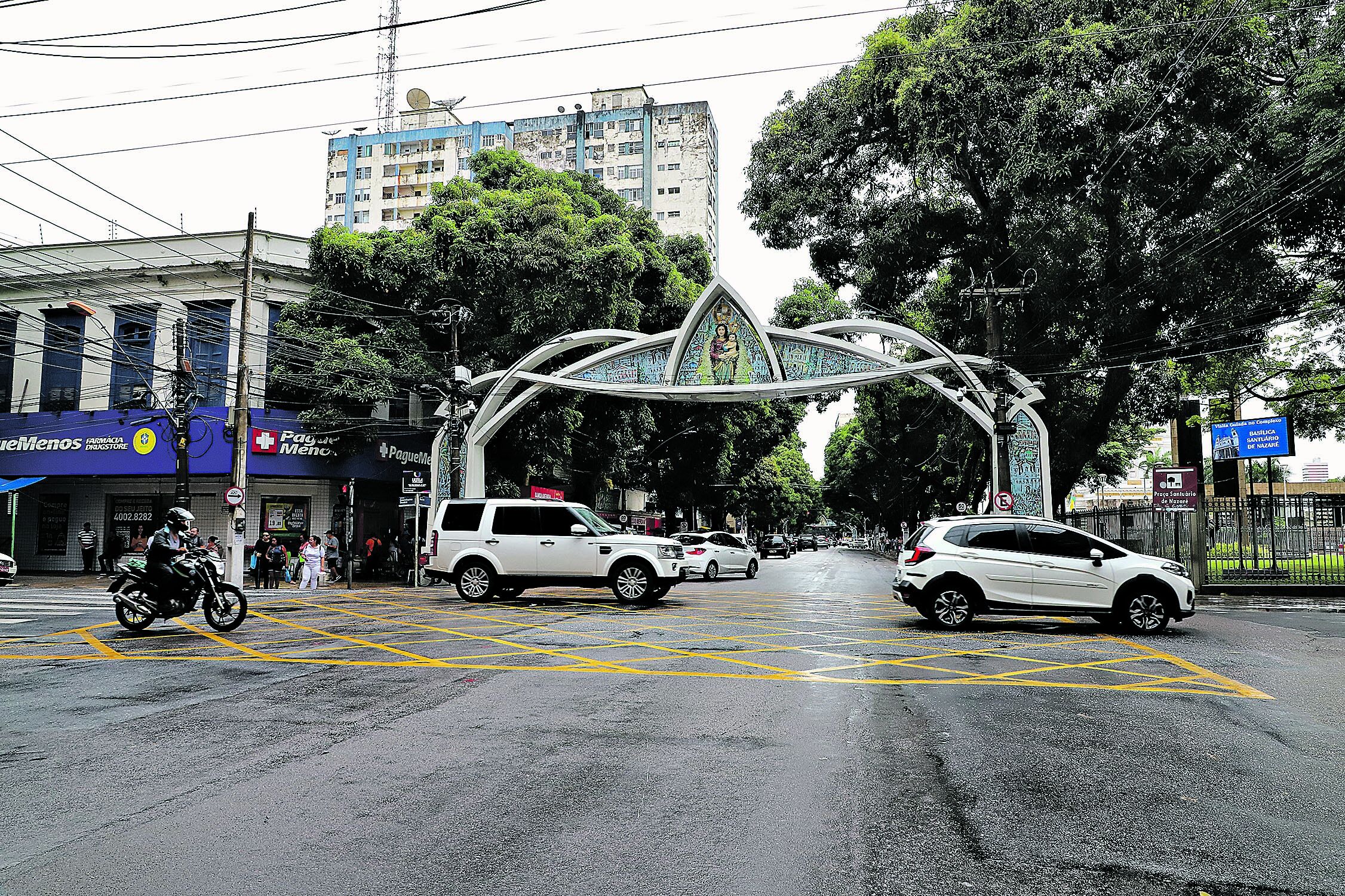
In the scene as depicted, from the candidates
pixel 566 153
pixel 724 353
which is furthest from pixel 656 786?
pixel 566 153

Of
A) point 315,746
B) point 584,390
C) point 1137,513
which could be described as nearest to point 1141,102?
point 1137,513

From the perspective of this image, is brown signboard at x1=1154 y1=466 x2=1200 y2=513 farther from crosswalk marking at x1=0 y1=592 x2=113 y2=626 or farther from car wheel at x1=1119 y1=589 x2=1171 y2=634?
crosswalk marking at x1=0 y1=592 x2=113 y2=626

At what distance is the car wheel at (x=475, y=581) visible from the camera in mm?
19156

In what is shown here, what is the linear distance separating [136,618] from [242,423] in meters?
10.6

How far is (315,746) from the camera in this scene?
6590mm

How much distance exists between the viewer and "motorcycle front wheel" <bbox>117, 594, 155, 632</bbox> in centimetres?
1350

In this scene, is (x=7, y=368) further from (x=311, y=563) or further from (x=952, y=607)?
(x=952, y=607)

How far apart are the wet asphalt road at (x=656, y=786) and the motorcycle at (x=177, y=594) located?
387cm

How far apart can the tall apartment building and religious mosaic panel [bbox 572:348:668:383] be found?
160 feet

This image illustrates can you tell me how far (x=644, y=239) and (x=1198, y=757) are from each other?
3013 centimetres

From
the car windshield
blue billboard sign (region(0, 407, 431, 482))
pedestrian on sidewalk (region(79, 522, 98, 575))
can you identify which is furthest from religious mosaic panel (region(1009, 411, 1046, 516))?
pedestrian on sidewalk (region(79, 522, 98, 575))

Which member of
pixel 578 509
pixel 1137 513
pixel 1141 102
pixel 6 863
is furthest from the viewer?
pixel 1137 513

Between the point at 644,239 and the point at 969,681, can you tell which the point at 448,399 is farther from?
the point at 969,681

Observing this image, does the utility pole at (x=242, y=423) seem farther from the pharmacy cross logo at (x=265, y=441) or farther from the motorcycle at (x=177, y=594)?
the motorcycle at (x=177, y=594)
